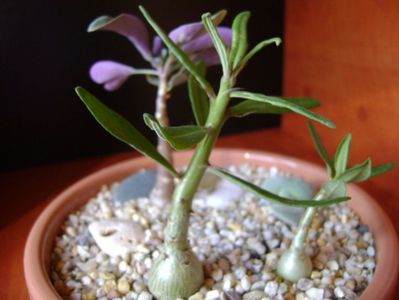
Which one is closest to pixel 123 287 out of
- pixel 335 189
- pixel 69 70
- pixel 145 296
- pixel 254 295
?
pixel 145 296

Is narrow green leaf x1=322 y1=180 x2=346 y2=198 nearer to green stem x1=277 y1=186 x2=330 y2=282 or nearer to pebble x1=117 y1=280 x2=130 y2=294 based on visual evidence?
green stem x1=277 y1=186 x2=330 y2=282

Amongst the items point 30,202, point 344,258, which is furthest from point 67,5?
point 344,258

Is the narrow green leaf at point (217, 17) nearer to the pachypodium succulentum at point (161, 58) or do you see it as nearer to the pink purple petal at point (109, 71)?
the pachypodium succulentum at point (161, 58)

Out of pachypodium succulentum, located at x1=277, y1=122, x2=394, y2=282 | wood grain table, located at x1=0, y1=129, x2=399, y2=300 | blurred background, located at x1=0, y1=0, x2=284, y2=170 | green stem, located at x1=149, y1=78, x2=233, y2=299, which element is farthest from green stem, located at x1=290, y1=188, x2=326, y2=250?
blurred background, located at x1=0, y1=0, x2=284, y2=170

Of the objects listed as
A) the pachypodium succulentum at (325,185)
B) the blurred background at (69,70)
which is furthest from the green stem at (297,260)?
the blurred background at (69,70)

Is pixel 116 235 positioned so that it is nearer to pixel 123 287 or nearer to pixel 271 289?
pixel 123 287

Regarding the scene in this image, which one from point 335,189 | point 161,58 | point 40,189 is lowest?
point 40,189
